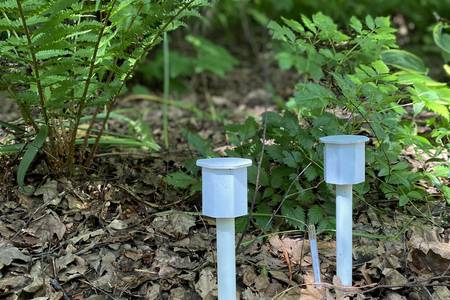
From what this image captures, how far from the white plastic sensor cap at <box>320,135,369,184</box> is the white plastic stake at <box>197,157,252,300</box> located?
0.28 meters

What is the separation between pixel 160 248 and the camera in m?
1.97

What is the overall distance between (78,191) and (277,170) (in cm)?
72

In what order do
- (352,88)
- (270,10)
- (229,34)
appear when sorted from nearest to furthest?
(352,88), (270,10), (229,34)

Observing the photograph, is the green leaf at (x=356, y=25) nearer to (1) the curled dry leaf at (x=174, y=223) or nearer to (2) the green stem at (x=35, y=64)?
(1) the curled dry leaf at (x=174, y=223)

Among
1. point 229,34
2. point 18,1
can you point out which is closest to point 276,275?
point 18,1

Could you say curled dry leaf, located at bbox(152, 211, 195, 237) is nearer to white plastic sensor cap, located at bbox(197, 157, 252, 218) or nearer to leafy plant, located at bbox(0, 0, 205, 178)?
leafy plant, located at bbox(0, 0, 205, 178)

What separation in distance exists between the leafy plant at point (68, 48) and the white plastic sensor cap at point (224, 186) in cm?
62

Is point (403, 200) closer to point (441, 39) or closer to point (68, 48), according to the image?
point (441, 39)

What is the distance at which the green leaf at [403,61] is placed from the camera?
267 cm

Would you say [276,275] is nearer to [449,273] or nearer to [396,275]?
[396,275]

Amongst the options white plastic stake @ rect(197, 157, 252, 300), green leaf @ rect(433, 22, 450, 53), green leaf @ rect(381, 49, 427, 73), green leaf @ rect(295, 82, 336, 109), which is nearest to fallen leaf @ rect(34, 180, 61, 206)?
white plastic stake @ rect(197, 157, 252, 300)

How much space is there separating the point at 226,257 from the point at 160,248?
45 centimetres

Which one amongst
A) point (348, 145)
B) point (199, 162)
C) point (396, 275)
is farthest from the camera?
point (396, 275)

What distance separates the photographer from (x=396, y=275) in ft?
6.07
